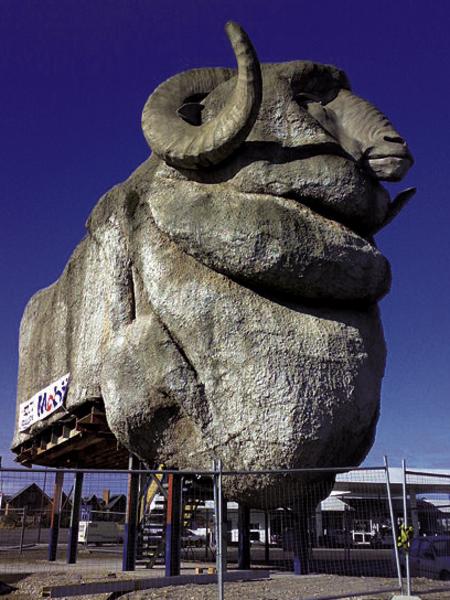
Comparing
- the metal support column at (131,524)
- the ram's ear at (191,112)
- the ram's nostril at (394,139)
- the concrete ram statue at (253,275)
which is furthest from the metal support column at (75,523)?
the ram's nostril at (394,139)

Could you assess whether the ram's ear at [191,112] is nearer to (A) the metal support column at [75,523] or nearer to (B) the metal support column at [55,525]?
(A) the metal support column at [75,523]

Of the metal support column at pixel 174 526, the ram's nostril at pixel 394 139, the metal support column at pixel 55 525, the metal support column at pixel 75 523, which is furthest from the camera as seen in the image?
the metal support column at pixel 55 525

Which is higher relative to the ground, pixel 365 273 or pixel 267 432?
pixel 365 273

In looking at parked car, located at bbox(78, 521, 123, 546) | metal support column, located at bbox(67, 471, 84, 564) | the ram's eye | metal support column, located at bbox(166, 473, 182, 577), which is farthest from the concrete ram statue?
parked car, located at bbox(78, 521, 123, 546)

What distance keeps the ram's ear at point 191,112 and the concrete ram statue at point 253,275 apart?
3 centimetres

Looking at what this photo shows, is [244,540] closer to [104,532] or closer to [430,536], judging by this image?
[430,536]

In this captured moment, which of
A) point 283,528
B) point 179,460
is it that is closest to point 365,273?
point 179,460

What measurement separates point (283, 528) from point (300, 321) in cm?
403

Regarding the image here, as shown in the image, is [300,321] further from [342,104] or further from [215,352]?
[342,104]

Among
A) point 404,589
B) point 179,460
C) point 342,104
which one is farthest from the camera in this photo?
point 342,104

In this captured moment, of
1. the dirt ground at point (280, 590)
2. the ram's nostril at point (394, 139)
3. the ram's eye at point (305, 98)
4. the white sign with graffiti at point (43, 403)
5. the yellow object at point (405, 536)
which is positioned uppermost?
the ram's eye at point (305, 98)

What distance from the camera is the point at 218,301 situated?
9523 mm

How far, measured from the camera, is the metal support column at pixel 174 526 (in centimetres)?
1153

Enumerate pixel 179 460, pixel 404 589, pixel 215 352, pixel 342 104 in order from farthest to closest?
pixel 342 104 < pixel 179 460 < pixel 215 352 < pixel 404 589
